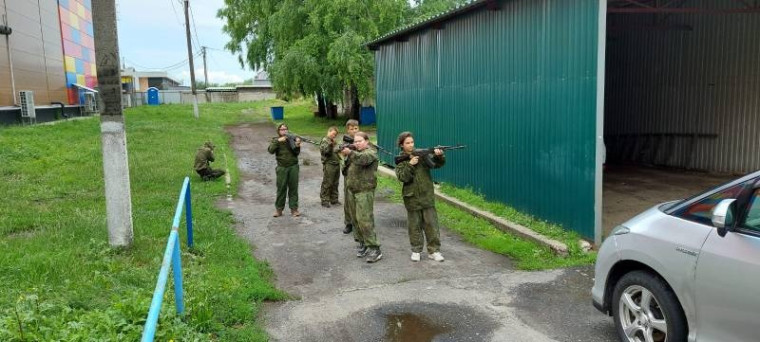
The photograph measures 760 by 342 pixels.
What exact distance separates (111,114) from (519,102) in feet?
18.2

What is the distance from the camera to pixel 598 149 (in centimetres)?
701

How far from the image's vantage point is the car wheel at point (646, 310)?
12.1 ft

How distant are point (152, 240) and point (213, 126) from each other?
20790 millimetres

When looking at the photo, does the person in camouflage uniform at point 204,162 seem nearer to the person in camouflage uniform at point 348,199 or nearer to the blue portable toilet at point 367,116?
the person in camouflage uniform at point 348,199

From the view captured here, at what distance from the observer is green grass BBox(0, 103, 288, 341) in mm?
4195

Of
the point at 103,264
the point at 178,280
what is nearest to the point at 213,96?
the point at 103,264

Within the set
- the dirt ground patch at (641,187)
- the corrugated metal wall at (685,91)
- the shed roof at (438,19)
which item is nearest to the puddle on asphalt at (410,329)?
the dirt ground patch at (641,187)

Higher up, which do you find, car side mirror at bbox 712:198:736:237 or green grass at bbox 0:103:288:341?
car side mirror at bbox 712:198:736:237

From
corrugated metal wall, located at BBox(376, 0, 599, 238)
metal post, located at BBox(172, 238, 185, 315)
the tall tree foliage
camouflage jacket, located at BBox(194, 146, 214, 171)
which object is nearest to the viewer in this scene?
metal post, located at BBox(172, 238, 185, 315)

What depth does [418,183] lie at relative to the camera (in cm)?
674

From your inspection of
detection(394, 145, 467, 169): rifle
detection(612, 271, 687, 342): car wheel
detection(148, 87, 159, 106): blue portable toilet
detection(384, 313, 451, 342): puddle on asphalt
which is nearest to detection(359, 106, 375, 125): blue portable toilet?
detection(394, 145, 467, 169): rifle

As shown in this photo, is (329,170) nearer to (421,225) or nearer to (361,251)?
(361,251)

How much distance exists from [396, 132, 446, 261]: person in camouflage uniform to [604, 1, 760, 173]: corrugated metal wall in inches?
357

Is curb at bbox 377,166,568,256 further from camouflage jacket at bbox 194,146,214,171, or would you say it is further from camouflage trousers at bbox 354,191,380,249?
camouflage jacket at bbox 194,146,214,171
